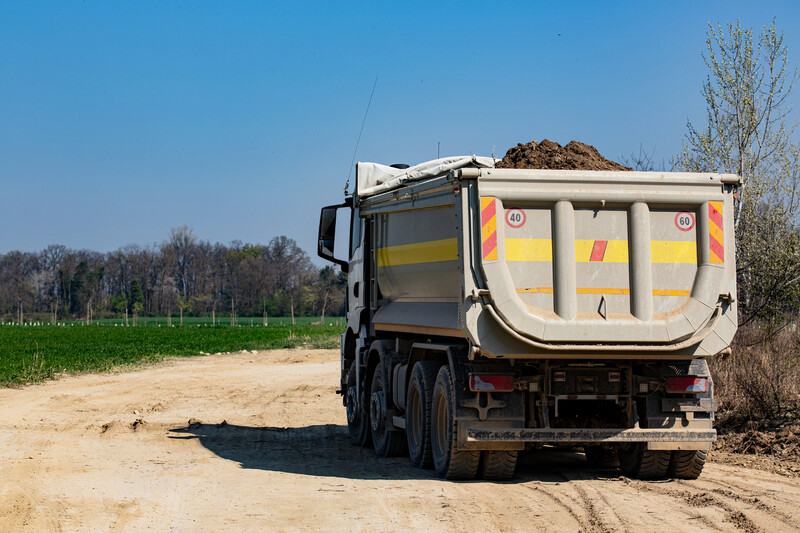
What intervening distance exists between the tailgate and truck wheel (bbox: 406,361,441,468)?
1.92 metres

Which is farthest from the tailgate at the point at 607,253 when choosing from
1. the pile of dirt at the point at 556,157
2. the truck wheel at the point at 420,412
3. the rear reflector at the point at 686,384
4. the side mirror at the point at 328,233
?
the side mirror at the point at 328,233

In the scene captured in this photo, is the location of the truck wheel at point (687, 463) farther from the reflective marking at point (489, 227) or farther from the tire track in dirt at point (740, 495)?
the reflective marking at point (489, 227)

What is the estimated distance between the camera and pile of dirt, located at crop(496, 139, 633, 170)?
31.4 ft

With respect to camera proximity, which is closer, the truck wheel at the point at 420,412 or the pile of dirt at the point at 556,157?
the pile of dirt at the point at 556,157

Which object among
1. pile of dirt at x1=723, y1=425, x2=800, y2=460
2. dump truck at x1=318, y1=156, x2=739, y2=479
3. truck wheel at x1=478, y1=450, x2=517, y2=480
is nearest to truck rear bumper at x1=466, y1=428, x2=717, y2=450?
dump truck at x1=318, y1=156, x2=739, y2=479

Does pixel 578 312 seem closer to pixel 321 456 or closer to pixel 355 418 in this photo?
pixel 321 456

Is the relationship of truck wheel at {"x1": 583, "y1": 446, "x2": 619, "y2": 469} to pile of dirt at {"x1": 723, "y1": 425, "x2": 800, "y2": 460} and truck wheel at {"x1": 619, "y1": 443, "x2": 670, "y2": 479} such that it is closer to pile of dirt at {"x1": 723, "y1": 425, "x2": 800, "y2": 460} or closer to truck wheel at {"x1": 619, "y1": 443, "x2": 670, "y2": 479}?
truck wheel at {"x1": 619, "y1": 443, "x2": 670, "y2": 479}

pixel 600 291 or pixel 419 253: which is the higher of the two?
pixel 419 253

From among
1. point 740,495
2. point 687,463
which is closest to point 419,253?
point 687,463

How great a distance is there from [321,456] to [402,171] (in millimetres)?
4150

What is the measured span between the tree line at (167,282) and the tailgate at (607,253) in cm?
10090

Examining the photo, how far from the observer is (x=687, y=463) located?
931 cm

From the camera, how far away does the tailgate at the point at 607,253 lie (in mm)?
8508

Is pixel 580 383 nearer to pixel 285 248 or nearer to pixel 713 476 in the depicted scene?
pixel 713 476
